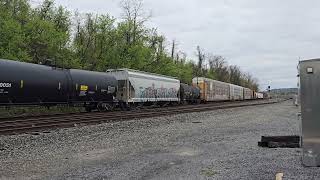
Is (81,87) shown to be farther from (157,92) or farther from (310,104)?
(310,104)

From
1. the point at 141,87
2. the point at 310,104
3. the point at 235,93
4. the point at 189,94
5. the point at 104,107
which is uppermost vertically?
the point at 235,93

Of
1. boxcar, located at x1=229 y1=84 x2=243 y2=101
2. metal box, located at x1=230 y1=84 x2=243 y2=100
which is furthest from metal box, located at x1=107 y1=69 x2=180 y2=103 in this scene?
metal box, located at x1=230 y1=84 x2=243 y2=100

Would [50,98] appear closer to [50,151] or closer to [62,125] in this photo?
[62,125]

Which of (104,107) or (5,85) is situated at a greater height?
(5,85)

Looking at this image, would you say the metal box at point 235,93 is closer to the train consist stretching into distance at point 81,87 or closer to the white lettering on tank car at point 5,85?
the train consist stretching into distance at point 81,87

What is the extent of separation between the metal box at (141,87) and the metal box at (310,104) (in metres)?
27.5

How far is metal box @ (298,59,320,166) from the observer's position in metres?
5.07

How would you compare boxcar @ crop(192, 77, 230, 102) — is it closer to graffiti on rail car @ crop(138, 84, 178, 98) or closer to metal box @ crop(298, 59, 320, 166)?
graffiti on rail car @ crop(138, 84, 178, 98)

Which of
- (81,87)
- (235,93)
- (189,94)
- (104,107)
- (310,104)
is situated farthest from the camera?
(235,93)

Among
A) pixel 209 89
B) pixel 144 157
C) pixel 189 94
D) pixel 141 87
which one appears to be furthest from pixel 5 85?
pixel 209 89

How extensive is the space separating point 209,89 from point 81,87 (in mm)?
32627

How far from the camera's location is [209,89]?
56.3 metres

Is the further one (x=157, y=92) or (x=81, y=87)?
(x=157, y=92)

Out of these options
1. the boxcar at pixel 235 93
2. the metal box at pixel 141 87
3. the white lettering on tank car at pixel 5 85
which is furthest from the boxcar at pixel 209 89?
the white lettering on tank car at pixel 5 85
